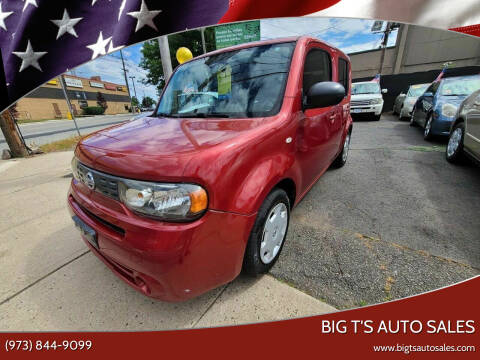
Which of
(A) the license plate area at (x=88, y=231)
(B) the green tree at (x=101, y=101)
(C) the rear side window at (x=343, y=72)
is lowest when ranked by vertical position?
(B) the green tree at (x=101, y=101)

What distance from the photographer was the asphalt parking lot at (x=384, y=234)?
161cm

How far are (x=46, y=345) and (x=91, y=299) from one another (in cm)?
32

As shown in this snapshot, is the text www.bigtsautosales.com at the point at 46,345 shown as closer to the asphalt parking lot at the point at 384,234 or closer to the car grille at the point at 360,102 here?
the asphalt parking lot at the point at 384,234

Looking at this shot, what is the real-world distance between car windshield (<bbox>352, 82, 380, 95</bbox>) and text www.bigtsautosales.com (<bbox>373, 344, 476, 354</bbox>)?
9.48 meters

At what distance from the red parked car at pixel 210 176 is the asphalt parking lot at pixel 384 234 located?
42 cm

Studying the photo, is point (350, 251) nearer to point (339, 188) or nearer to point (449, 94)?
point (339, 188)

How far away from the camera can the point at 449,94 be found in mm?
4922

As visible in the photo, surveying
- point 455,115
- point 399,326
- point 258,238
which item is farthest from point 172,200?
point 455,115

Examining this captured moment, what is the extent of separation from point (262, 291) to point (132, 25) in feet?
8.02

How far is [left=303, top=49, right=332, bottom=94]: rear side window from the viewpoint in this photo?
6.31 feet

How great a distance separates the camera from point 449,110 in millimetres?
4590

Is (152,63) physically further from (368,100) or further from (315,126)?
(315,126)

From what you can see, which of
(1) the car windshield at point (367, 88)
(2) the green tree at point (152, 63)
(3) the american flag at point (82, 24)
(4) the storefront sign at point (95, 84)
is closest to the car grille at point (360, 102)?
(1) the car windshield at point (367, 88)

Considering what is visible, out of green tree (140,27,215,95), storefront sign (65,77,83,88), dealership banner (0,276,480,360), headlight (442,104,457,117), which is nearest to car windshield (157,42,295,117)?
dealership banner (0,276,480,360)
